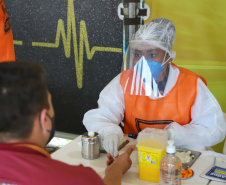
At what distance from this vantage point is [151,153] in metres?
1.37

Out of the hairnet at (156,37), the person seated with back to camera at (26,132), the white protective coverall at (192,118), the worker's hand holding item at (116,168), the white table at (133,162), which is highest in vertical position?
the hairnet at (156,37)

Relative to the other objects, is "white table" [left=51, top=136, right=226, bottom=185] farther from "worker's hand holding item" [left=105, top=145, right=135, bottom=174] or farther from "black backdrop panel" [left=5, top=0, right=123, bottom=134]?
"black backdrop panel" [left=5, top=0, right=123, bottom=134]

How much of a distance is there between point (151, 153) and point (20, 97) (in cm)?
69

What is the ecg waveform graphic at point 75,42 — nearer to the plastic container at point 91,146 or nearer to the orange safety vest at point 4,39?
the orange safety vest at point 4,39

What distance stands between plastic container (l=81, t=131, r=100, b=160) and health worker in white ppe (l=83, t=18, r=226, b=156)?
20 cm

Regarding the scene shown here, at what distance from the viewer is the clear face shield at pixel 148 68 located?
195 centimetres

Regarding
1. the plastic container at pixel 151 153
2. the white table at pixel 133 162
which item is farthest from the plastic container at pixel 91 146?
the plastic container at pixel 151 153

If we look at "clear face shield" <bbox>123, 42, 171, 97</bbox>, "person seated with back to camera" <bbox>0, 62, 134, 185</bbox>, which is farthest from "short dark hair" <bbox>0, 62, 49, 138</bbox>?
"clear face shield" <bbox>123, 42, 171, 97</bbox>

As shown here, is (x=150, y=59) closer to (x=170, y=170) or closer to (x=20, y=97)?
(x=170, y=170)

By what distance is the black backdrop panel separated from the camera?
323 centimetres

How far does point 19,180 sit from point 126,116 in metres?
1.34

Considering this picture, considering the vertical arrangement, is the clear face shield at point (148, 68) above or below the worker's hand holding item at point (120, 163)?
above

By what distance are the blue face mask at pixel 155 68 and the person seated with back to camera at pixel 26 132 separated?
108 centimetres

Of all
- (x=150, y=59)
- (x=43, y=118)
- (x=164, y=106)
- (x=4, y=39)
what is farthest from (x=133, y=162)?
(x=4, y=39)
